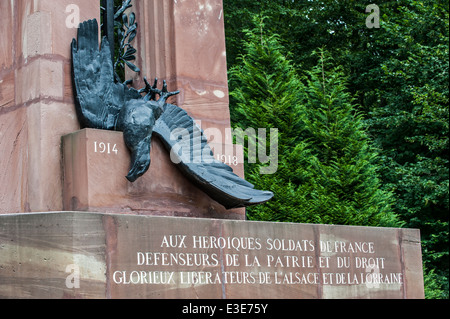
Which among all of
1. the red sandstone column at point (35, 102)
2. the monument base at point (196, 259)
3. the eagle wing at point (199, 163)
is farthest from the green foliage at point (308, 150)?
the red sandstone column at point (35, 102)

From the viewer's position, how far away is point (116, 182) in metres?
5.98

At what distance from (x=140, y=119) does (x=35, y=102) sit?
0.83m

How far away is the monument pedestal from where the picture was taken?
582cm

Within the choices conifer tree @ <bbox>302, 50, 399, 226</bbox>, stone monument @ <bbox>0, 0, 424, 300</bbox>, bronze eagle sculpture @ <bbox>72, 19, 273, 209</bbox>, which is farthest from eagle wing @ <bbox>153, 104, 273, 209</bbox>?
conifer tree @ <bbox>302, 50, 399, 226</bbox>

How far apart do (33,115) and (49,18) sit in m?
0.78

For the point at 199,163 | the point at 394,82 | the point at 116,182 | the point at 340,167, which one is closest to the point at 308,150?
the point at 340,167

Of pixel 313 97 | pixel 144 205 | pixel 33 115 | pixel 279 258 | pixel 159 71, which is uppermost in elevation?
pixel 313 97

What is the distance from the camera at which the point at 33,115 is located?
6.05m

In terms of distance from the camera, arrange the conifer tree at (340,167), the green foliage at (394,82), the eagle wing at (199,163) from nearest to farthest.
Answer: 1. the eagle wing at (199,163)
2. the conifer tree at (340,167)
3. the green foliage at (394,82)

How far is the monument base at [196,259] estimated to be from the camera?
5055 millimetres

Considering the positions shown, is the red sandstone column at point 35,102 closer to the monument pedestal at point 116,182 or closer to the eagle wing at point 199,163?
the monument pedestal at point 116,182

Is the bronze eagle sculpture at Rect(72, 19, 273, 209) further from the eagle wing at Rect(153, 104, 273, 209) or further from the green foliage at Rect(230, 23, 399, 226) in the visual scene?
the green foliage at Rect(230, 23, 399, 226)
